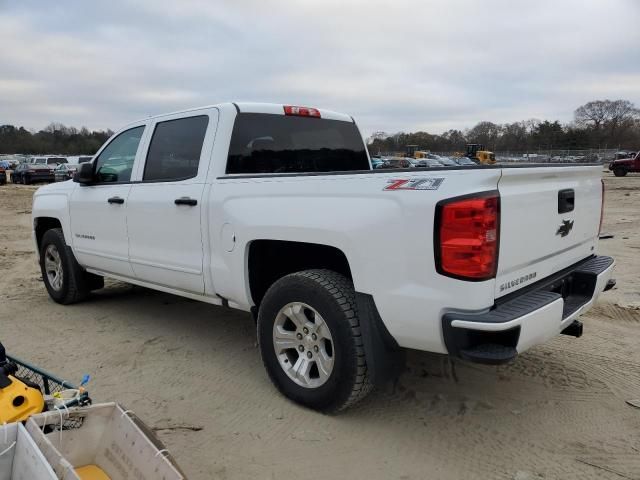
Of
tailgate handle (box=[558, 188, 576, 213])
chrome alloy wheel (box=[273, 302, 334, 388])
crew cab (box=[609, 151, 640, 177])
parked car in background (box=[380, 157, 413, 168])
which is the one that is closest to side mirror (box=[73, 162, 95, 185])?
chrome alloy wheel (box=[273, 302, 334, 388])

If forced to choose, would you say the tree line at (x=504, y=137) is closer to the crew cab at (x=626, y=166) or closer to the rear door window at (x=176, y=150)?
the crew cab at (x=626, y=166)

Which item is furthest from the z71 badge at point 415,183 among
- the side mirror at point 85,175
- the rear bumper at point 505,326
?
the side mirror at point 85,175

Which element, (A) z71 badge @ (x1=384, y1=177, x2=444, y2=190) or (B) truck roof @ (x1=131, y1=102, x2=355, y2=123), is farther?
(B) truck roof @ (x1=131, y1=102, x2=355, y2=123)

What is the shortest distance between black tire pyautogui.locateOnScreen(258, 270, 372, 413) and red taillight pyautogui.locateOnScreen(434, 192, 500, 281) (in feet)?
2.35

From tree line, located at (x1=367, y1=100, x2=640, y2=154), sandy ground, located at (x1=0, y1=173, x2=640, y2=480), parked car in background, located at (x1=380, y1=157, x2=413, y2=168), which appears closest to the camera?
sandy ground, located at (x1=0, y1=173, x2=640, y2=480)

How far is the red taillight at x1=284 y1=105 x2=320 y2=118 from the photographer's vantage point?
4.54 m

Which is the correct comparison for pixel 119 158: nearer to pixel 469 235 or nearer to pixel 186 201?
pixel 186 201

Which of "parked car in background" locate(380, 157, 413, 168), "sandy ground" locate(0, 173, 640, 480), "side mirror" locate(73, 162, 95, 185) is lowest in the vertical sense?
"sandy ground" locate(0, 173, 640, 480)

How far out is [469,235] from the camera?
101 inches

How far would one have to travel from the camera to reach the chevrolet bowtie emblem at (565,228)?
323cm

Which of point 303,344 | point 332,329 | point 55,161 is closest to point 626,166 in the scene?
point 303,344

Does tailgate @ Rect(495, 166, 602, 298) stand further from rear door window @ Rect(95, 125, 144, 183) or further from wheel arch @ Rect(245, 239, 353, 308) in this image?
rear door window @ Rect(95, 125, 144, 183)

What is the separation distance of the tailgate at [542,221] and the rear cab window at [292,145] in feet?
6.73

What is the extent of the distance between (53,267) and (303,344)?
3.99 meters
